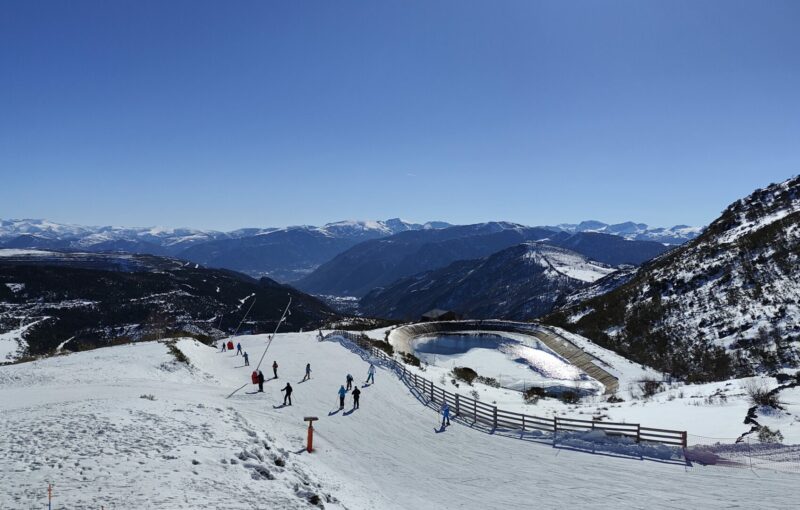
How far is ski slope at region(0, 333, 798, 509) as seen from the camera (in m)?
13.0

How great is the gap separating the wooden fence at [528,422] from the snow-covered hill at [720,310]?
21975 mm

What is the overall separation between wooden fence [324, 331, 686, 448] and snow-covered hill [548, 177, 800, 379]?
72.1ft

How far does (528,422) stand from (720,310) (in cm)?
3824

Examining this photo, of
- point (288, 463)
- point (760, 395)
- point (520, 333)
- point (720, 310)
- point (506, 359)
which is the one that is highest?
point (720, 310)

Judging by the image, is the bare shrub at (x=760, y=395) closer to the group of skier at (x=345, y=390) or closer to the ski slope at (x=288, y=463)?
the ski slope at (x=288, y=463)

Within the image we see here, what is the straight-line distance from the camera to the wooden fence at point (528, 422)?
19500 mm

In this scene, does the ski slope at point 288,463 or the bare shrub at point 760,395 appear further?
the bare shrub at point 760,395

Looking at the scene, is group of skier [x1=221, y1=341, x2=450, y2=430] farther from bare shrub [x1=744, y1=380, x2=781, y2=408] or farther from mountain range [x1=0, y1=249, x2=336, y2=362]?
mountain range [x1=0, y1=249, x2=336, y2=362]

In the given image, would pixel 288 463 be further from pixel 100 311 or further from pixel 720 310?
pixel 100 311

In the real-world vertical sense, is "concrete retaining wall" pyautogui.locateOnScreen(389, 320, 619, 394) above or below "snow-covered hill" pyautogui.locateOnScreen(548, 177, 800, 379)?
below

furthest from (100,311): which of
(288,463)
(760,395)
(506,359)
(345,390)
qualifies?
(760,395)

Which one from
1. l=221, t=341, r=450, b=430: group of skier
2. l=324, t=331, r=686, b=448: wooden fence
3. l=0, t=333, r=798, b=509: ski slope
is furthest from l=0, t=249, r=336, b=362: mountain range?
l=0, t=333, r=798, b=509: ski slope

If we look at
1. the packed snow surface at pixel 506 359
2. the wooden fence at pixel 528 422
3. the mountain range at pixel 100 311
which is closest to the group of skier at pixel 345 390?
the wooden fence at pixel 528 422

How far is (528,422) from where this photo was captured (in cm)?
2309
